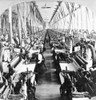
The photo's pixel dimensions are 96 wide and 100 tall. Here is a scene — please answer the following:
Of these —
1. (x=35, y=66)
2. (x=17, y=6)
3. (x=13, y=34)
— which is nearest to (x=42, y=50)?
(x=35, y=66)

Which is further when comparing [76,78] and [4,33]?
[4,33]

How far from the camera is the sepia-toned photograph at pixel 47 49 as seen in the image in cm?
222

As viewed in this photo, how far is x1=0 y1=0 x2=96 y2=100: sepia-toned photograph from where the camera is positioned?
7.30 ft

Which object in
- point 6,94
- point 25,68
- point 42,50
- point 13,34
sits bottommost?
point 6,94

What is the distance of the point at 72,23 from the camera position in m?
2.36

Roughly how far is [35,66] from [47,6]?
24.2 inches

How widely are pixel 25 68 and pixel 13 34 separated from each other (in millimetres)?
380

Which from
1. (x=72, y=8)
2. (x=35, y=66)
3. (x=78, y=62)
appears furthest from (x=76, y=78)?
(x=72, y=8)

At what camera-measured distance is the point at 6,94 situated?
2.22 metres

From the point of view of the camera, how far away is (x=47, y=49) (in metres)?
2.32

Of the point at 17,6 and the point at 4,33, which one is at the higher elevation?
the point at 17,6

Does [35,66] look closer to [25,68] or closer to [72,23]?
[25,68]

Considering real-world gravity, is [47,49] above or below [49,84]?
above

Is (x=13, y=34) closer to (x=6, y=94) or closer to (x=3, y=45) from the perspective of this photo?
(x=3, y=45)
